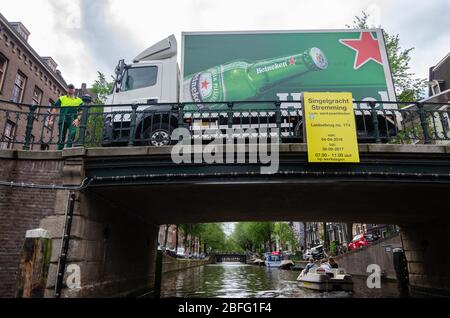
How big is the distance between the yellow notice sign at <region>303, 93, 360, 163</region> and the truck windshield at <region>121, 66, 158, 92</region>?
5.56m

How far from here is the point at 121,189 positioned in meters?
8.04

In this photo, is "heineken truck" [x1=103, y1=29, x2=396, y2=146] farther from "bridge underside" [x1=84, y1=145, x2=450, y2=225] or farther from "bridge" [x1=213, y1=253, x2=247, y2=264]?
"bridge" [x1=213, y1=253, x2=247, y2=264]

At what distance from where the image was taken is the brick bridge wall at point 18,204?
22.0 feet

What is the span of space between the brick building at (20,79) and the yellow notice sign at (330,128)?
53.8 feet

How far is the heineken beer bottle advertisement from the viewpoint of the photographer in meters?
10.4

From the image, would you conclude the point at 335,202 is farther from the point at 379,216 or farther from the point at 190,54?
the point at 190,54

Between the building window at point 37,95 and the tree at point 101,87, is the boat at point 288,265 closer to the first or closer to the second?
the tree at point 101,87

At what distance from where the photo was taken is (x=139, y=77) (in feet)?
36.4

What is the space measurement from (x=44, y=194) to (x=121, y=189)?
163 cm

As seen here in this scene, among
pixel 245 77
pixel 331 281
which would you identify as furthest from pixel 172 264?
pixel 245 77

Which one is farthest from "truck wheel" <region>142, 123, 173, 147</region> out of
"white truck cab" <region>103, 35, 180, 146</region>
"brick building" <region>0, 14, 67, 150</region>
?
"brick building" <region>0, 14, 67, 150</region>

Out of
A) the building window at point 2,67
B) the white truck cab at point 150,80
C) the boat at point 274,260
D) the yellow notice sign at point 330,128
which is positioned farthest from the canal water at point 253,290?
the boat at point 274,260
